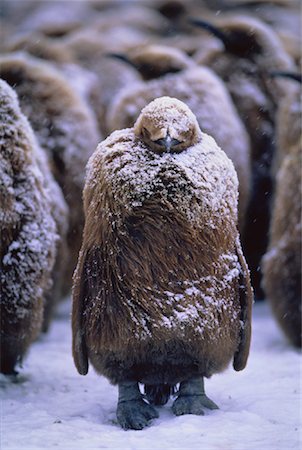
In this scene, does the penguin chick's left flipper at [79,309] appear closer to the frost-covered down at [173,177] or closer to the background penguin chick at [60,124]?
the frost-covered down at [173,177]

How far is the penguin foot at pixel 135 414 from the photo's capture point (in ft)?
10.2

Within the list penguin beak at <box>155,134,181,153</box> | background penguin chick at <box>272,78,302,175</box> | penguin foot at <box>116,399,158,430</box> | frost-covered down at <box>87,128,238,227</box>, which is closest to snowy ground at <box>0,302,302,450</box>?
penguin foot at <box>116,399,158,430</box>

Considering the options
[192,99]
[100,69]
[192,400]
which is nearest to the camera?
[192,400]

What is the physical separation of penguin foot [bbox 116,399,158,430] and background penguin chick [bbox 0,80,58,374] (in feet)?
2.59

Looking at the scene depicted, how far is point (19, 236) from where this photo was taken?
3.75m

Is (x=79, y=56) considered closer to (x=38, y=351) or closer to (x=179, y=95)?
(x=179, y=95)

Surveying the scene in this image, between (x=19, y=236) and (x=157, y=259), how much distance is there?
92cm

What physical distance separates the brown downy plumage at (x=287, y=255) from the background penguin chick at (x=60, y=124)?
118cm

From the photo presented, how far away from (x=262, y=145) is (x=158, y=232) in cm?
313

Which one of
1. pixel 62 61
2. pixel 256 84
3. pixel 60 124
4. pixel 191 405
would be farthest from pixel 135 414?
pixel 62 61

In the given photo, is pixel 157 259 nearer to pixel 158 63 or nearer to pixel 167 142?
pixel 167 142

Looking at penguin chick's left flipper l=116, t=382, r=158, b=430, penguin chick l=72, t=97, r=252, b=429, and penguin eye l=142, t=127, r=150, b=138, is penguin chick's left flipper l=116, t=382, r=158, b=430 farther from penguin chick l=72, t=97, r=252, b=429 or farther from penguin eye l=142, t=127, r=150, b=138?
penguin eye l=142, t=127, r=150, b=138

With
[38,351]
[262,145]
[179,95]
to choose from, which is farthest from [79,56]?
[38,351]

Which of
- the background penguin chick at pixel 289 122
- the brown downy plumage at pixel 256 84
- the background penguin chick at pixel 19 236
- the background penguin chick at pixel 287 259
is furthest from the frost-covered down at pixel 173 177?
the brown downy plumage at pixel 256 84
